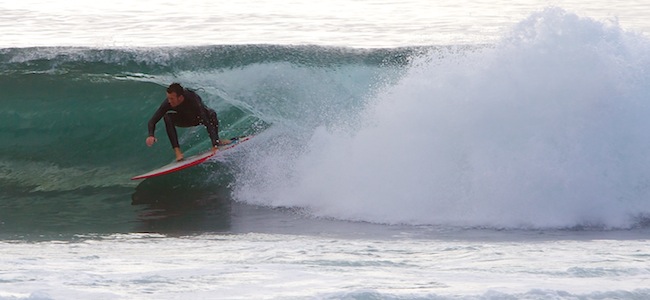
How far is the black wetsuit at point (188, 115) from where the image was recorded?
10.3m

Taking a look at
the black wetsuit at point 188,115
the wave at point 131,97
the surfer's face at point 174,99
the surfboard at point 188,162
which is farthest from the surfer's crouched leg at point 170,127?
the wave at point 131,97

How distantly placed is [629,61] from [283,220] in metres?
3.61

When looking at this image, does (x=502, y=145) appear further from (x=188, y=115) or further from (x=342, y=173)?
Result: (x=188, y=115)

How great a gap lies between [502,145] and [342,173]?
148 centimetres

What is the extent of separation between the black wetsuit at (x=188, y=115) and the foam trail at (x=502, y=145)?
2.15 ft

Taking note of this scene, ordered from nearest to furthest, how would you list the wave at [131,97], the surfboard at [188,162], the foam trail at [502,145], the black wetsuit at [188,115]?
the foam trail at [502,145]
the black wetsuit at [188,115]
the surfboard at [188,162]
the wave at [131,97]

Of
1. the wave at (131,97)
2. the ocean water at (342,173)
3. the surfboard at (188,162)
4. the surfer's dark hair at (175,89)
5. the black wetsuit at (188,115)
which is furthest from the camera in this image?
the wave at (131,97)

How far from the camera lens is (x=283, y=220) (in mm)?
9336

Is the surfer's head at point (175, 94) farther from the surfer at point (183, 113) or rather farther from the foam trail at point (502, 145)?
the foam trail at point (502, 145)

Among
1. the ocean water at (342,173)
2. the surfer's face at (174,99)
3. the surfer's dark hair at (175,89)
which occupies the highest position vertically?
the surfer's dark hair at (175,89)

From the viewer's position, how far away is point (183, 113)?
1042 cm

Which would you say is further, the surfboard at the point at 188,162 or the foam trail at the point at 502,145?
the surfboard at the point at 188,162

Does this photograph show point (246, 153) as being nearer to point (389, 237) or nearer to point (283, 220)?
point (283, 220)

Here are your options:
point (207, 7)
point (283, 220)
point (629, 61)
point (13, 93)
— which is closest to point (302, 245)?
point (283, 220)
